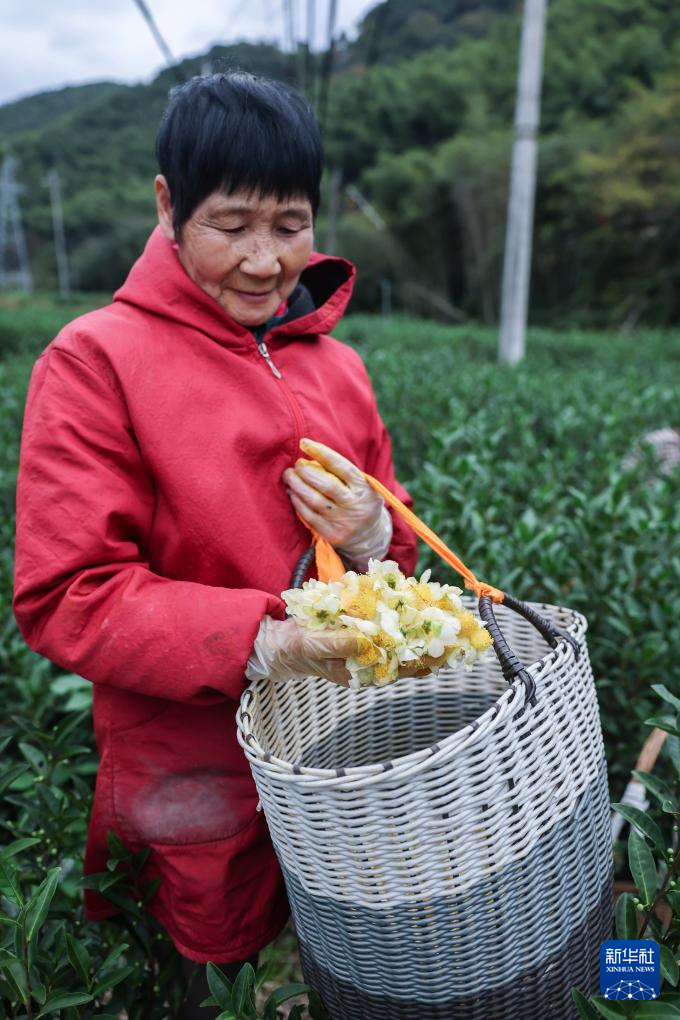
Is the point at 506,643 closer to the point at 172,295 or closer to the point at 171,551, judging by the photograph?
the point at 171,551

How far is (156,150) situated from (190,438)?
461 millimetres

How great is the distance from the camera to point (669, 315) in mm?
24125

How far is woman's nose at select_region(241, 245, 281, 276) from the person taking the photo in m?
1.29

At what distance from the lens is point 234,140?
3.98ft

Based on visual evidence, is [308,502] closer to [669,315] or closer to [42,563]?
[42,563]

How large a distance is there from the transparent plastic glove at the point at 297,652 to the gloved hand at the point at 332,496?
0.26 meters

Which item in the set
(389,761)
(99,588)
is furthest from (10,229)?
(389,761)

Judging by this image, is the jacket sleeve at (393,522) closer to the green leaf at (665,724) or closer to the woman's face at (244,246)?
the woman's face at (244,246)

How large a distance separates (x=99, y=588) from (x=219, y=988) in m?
0.55

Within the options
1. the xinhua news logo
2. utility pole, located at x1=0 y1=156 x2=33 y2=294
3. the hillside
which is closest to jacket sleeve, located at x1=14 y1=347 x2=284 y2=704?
the xinhua news logo

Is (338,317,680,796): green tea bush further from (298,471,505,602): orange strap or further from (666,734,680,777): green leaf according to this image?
(298,471,505,602): orange strap

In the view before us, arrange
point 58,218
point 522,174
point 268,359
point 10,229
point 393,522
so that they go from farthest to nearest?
point 10,229, point 58,218, point 522,174, point 393,522, point 268,359

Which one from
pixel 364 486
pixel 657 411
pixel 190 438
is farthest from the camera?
pixel 657 411

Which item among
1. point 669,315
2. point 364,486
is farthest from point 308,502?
point 669,315
